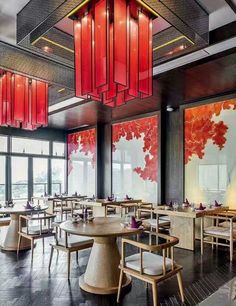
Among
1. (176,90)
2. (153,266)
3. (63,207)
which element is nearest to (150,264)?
(153,266)

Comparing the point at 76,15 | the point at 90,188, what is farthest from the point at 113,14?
the point at 90,188

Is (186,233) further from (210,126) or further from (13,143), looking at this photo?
(13,143)

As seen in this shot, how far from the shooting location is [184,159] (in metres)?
6.54

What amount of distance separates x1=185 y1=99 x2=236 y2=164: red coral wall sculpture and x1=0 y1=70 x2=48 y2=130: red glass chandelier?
11.6 feet

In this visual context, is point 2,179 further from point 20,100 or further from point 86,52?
point 86,52

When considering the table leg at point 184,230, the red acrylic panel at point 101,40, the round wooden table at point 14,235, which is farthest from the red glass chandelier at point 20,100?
the table leg at point 184,230

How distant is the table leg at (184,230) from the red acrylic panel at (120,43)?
3.43 metres

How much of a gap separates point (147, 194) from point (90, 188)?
8.29ft

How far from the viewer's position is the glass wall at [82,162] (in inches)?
359

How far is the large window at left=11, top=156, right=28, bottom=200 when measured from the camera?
354 inches

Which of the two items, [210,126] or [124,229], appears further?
[210,126]

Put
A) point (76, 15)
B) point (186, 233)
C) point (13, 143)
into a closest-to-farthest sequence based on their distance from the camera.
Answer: point (76, 15)
point (186, 233)
point (13, 143)

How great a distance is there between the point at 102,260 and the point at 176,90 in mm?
3615

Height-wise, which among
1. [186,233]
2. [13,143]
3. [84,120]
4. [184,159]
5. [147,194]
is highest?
[84,120]
